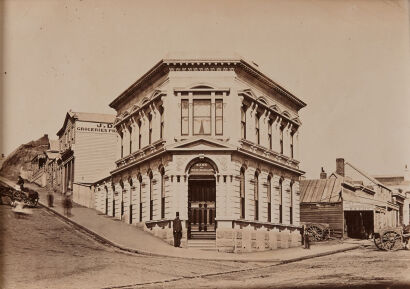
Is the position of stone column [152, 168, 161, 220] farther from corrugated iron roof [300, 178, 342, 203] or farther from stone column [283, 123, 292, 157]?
corrugated iron roof [300, 178, 342, 203]

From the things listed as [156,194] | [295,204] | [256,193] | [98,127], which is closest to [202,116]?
[156,194]

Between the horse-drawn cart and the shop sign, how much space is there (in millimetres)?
7260

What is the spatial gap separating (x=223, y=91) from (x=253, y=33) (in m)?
4.04

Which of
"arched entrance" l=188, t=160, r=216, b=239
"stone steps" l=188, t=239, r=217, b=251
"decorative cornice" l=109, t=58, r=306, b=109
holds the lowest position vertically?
"stone steps" l=188, t=239, r=217, b=251

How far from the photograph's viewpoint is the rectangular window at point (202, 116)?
86.8ft

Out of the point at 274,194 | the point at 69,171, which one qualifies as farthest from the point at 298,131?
the point at 69,171

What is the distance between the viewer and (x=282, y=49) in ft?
77.6

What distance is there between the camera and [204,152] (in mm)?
25953

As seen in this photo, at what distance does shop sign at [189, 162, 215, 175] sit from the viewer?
1029 inches

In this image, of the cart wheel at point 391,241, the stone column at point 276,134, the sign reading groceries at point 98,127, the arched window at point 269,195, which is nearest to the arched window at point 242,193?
the arched window at point 269,195

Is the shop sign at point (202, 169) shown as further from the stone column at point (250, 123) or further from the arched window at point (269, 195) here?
the arched window at point (269, 195)

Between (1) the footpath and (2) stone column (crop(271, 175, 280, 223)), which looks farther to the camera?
(2) stone column (crop(271, 175, 280, 223))

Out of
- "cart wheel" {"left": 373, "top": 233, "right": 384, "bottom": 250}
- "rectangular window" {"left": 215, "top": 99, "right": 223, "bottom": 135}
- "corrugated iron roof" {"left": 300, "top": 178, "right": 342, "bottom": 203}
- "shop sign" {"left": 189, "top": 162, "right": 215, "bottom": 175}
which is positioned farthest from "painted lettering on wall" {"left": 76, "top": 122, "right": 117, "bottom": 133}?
"cart wheel" {"left": 373, "top": 233, "right": 384, "bottom": 250}

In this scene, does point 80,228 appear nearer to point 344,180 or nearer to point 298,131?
point 298,131
